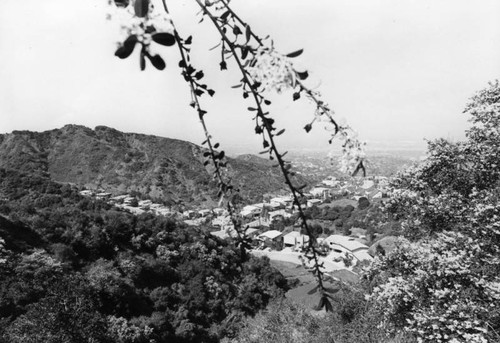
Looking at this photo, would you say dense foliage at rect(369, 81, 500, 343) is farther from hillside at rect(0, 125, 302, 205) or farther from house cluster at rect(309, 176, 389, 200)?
hillside at rect(0, 125, 302, 205)

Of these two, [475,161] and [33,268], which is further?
[33,268]

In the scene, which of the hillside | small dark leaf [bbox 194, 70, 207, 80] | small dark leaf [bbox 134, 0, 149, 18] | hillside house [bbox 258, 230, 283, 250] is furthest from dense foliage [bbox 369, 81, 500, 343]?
the hillside

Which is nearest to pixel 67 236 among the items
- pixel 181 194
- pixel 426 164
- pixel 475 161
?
pixel 426 164

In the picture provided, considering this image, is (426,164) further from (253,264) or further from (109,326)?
(253,264)

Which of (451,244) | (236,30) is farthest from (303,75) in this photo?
(451,244)

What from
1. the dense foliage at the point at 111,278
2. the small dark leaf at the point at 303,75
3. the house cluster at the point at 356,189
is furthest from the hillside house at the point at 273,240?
the small dark leaf at the point at 303,75

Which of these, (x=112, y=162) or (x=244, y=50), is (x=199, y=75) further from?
(x=112, y=162)
